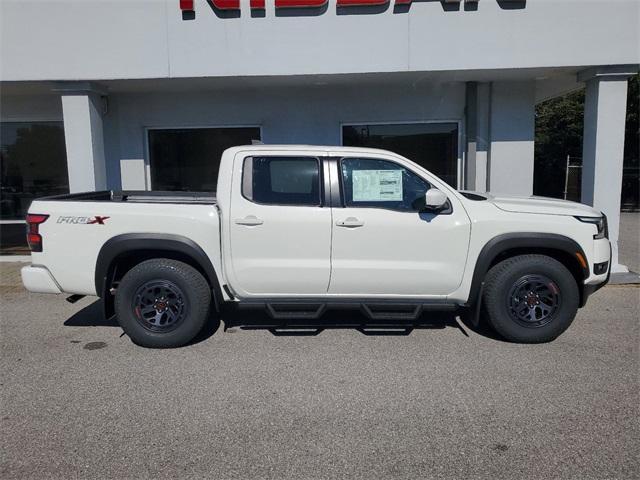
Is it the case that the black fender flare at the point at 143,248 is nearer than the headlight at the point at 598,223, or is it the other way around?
the black fender flare at the point at 143,248

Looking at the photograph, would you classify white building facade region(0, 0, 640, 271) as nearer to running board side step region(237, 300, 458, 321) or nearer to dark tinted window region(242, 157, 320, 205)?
dark tinted window region(242, 157, 320, 205)

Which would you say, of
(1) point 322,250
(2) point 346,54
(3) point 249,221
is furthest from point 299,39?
(1) point 322,250

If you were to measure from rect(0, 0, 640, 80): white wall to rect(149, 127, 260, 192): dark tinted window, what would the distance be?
81.3 inches

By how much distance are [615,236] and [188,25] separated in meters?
7.45

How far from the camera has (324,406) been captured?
3.64m

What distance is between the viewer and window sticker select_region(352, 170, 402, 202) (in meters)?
4.79

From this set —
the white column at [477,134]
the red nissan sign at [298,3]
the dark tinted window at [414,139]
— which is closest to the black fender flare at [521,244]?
the red nissan sign at [298,3]

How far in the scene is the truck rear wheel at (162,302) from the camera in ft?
15.5

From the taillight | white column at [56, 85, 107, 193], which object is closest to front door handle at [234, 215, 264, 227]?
the taillight

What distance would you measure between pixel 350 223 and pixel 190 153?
6098 mm

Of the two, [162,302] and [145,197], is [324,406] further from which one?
[145,197]

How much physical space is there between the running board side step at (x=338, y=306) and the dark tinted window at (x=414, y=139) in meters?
5.23

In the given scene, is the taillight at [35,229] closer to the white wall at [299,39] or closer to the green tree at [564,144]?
the white wall at [299,39]

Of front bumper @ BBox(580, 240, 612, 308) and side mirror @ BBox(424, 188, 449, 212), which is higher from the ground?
side mirror @ BBox(424, 188, 449, 212)
